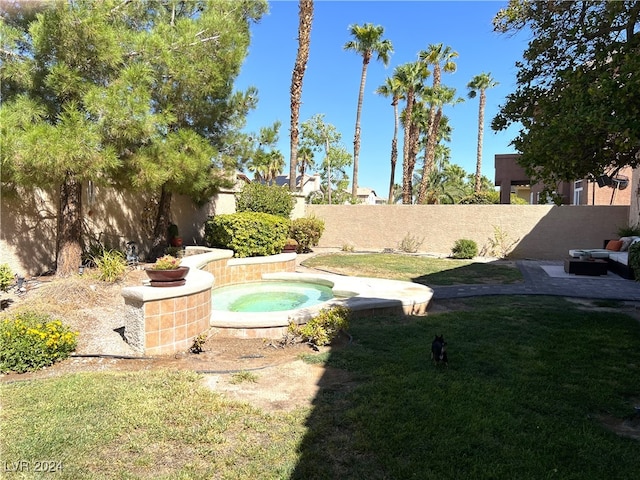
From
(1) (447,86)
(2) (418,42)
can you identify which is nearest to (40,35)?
(2) (418,42)

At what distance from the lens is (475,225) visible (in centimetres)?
1670

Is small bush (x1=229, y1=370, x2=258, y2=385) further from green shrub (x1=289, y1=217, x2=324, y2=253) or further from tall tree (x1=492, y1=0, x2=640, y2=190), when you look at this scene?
green shrub (x1=289, y1=217, x2=324, y2=253)

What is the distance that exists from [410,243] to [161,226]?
1109 cm

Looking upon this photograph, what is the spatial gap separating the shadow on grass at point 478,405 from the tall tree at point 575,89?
2171 mm

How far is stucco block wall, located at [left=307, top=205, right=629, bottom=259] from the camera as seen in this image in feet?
49.3

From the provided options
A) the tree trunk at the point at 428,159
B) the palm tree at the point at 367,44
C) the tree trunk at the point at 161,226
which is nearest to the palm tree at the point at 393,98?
the palm tree at the point at 367,44

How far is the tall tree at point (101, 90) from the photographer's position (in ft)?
22.4

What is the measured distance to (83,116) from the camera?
7113 mm

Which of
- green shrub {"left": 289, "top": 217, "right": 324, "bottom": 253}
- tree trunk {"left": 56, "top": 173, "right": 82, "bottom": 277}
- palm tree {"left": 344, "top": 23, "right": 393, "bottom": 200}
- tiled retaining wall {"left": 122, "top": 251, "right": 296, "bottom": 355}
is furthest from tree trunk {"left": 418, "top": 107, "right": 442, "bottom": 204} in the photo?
tiled retaining wall {"left": 122, "top": 251, "right": 296, "bottom": 355}

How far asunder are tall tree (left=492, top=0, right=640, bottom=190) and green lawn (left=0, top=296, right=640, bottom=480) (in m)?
2.32

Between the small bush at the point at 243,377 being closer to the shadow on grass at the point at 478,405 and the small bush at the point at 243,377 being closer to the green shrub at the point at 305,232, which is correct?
the shadow on grass at the point at 478,405

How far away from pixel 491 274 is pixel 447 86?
58.9 ft

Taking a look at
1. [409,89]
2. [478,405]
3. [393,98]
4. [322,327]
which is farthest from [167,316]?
[393,98]

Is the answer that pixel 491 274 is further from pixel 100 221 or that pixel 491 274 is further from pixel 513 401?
pixel 100 221
